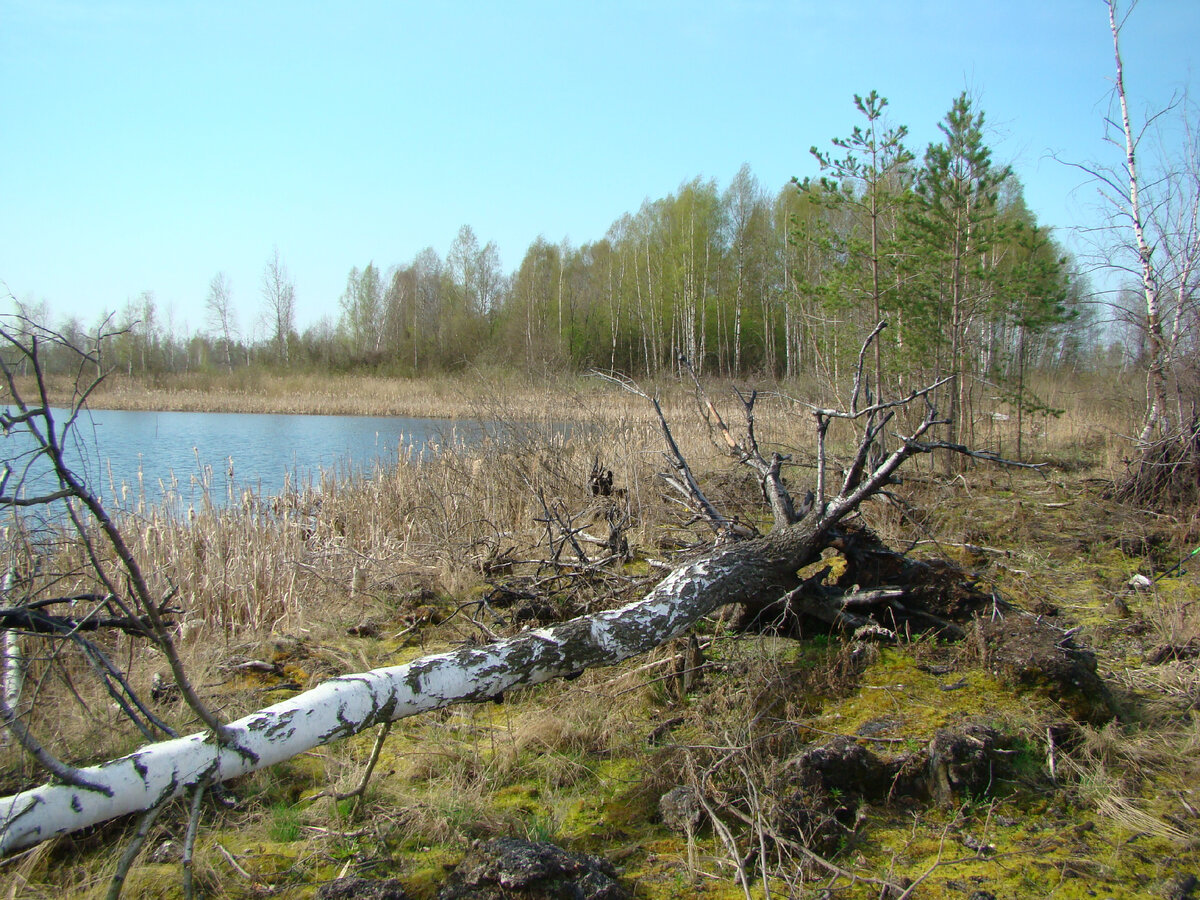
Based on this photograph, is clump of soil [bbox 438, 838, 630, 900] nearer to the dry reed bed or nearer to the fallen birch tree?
the fallen birch tree

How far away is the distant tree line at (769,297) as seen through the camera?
9.28 metres

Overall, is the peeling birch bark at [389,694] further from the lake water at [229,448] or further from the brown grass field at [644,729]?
the lake water at [229,448]

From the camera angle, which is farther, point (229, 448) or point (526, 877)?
point (229, 448)

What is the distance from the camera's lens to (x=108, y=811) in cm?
190

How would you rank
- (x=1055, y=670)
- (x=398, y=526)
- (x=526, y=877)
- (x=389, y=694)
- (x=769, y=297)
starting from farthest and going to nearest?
(x=769, y=297) < (x=398, y=526) < (x=1055, y=670) < (x=389, y=694) < (x=526, y=877)

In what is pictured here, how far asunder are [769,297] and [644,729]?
27.1m

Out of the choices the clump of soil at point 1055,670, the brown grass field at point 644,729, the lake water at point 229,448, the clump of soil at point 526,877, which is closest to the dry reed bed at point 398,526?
the brown grass field at point 644,729

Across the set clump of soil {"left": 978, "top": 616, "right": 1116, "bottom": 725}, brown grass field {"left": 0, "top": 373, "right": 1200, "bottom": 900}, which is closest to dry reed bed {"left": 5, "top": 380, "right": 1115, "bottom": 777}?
brown grass field {"left": 0, "top": 373, "right": 1200, "bottom": 900}

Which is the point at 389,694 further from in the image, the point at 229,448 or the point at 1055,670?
the point at 229,448

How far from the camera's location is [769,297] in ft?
93.0

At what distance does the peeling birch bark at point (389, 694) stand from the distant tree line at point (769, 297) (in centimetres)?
122

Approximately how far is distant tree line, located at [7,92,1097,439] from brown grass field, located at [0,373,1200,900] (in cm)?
162

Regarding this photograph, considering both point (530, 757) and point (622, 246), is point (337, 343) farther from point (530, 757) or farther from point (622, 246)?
point (530, 757)

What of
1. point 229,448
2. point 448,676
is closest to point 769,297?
point 229,448
